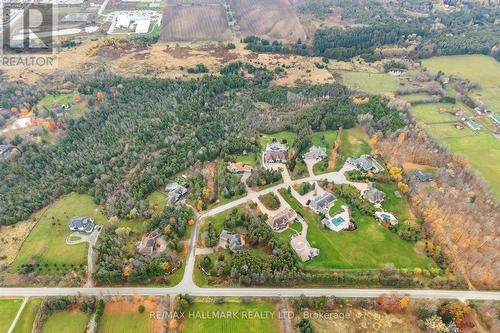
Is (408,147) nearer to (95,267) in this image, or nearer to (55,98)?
(95,267)

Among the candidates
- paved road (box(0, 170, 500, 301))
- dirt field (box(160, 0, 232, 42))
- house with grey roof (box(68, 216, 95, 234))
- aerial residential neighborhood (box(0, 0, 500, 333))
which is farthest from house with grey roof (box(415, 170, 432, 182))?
dirt field (box(160, 0, 232, 42))

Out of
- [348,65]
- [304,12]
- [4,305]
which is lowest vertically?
[4,305]

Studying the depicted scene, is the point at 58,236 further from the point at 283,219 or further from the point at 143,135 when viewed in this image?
the point at 283,219

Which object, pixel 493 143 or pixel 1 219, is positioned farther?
pixel 493 143

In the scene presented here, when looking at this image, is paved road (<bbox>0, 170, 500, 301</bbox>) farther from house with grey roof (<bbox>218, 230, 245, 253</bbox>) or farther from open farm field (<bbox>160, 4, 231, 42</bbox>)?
open farm field (<bbox>160, 4, 231, 42</bbox>)

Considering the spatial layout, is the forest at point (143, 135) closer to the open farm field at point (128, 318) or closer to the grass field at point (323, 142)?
the grass field at point (323, 142)

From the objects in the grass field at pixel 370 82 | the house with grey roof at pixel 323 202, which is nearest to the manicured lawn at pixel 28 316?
the house with grey roof at pixel 323 202

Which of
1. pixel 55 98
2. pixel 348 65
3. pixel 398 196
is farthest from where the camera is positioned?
pixel 348 65

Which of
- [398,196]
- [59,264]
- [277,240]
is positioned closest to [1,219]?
[59,264]
